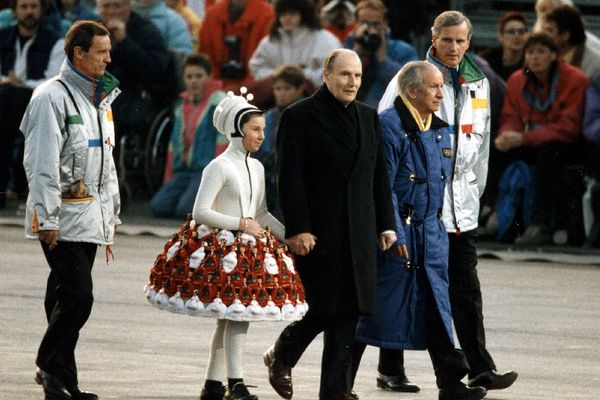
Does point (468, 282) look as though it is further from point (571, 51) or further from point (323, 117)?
point (571, 51)

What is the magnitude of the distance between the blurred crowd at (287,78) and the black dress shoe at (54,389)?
8149mm

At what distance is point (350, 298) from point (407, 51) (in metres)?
8.86

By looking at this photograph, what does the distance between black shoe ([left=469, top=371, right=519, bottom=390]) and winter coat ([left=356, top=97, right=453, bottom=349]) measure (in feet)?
1.52

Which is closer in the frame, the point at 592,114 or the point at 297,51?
the point at 592,114

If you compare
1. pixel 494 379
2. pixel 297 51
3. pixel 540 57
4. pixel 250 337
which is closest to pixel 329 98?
pixel 494 379

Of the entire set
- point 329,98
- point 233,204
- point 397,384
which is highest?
point 329,98

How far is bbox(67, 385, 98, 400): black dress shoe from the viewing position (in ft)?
29.8

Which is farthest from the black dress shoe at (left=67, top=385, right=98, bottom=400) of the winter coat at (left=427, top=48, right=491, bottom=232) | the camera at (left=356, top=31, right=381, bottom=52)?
the camera at (left=356, top=31, right=381, bottom=52)

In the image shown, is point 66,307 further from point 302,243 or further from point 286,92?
point 286,92

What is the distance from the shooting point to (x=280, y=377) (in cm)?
927

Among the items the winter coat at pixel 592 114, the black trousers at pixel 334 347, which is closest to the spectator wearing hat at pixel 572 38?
the winter coat at pixel 592 114

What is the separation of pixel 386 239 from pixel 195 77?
30.7ft

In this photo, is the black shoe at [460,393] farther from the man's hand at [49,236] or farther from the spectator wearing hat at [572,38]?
the spectator wearing hat at [572,38]

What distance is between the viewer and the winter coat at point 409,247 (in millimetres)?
9508
